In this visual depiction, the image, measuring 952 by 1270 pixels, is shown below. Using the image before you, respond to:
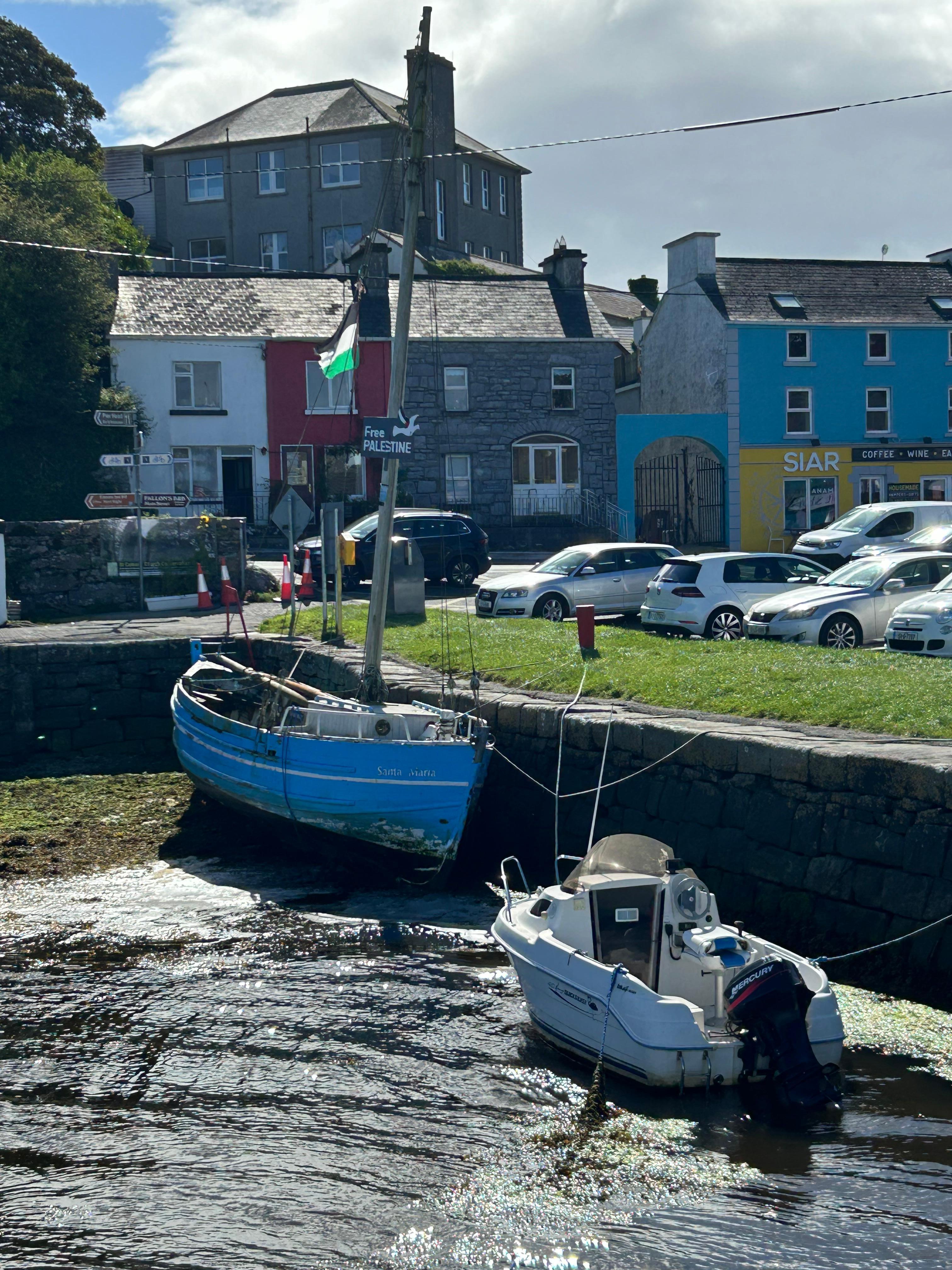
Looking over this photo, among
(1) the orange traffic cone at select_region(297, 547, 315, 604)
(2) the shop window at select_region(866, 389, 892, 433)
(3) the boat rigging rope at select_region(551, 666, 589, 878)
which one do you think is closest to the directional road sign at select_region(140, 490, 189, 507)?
(1) the orange traffic cone at select_region(297, 547, 315, 604)

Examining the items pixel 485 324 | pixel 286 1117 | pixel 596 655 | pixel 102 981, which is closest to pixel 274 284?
pixel 485 324

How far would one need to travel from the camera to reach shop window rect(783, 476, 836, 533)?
38.4 metres

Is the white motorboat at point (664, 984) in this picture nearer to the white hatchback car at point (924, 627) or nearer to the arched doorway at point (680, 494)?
the white hatchback car at point (924, 627)

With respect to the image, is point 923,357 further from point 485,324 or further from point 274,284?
point 274,284

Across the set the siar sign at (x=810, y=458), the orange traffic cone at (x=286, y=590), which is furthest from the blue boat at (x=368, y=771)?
the siar sign at (x=810, y=458)

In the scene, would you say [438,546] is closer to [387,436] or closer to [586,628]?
[586,628]

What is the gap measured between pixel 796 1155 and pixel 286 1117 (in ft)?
10.1

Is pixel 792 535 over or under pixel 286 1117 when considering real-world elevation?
→ over

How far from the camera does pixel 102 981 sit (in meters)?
10.5

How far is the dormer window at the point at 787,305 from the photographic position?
127ft

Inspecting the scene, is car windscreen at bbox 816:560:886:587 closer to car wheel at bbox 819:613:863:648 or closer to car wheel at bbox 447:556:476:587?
car wheel at bbox 819:613:863:648

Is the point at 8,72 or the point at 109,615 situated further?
the point at 8,72

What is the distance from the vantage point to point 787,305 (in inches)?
1531

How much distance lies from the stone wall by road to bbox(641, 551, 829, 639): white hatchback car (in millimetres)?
9566
